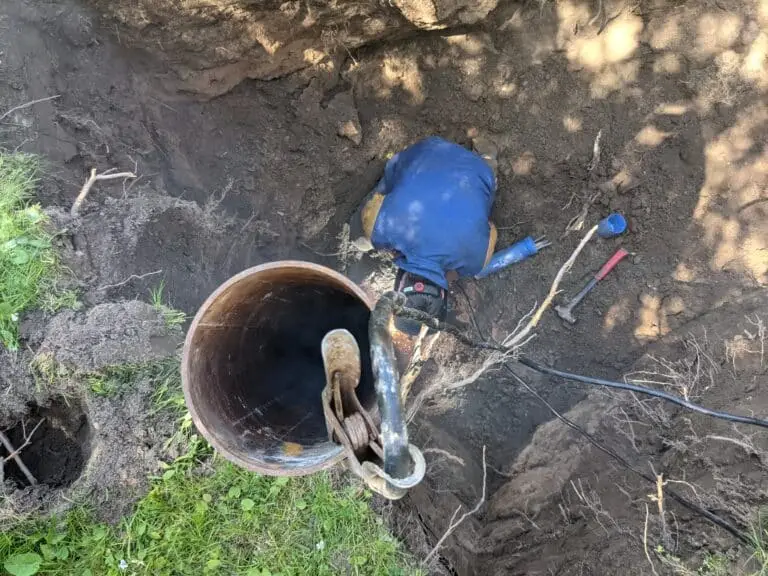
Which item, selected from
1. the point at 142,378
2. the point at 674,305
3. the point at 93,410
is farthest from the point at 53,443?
the point at 674,305

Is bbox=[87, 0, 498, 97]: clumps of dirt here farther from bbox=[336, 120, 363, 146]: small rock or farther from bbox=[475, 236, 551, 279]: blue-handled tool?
bbox=[475, 236, 551, 279]: blue-handled tool

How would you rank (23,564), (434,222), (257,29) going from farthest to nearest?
(434,222) → (257,29) → (23,564)

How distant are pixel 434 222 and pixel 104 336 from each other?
1691 millimetres

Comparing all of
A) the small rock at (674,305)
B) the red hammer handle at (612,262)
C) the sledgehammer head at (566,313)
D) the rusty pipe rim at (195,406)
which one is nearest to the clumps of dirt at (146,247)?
the rusty pipe rim at (195,406)

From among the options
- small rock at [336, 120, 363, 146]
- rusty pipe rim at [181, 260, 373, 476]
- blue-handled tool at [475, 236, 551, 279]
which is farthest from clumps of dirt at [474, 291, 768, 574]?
small rock at [336, 120, 363, 146]

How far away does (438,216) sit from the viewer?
280cm

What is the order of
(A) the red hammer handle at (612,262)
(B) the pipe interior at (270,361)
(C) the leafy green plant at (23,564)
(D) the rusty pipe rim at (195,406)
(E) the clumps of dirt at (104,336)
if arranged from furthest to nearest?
(A) the red hammer handle at (612,262) < (C) the leafy green plant at (23,564) < (E) the clumps of dirt at (104,336) < (B) the pipe interior at (270,361) < (D) the rusty pipe rim at (195,406)

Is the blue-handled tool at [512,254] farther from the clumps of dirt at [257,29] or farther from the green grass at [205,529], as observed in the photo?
the green grass at [205,529]

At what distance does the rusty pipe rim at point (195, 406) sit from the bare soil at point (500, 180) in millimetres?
765

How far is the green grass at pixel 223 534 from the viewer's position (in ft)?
8.15

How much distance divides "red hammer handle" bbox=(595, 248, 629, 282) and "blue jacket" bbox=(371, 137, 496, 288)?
0.82m

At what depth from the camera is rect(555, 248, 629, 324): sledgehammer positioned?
3232 mm

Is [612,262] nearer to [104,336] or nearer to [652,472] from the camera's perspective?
[652,472]

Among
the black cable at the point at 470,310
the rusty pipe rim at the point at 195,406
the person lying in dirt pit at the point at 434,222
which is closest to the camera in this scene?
the rusty pipe rim at the point at 195,406
